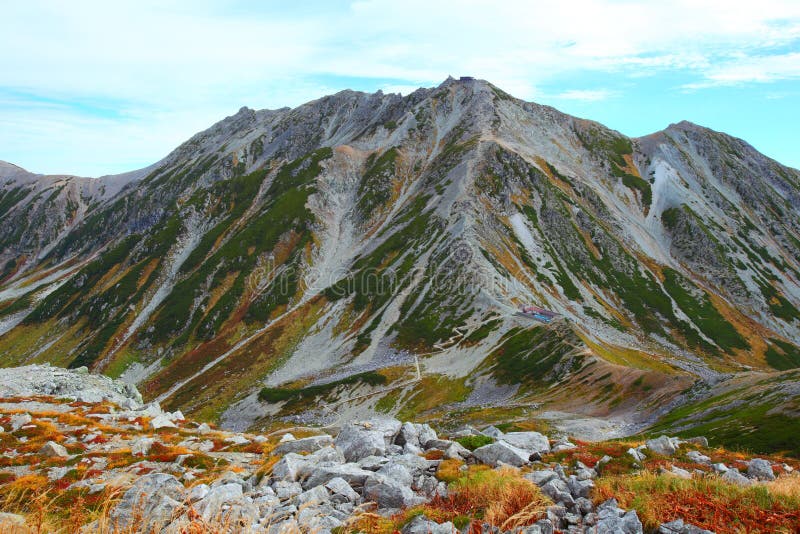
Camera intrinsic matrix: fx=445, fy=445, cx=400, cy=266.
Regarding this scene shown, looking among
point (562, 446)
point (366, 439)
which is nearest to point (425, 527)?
point (366, 439)

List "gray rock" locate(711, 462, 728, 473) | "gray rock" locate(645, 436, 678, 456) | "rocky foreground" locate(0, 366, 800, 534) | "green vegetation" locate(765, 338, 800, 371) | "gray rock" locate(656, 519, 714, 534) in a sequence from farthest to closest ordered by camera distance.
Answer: "green vegetation" locate(765, 338, 800, 371)
"gray rock" locate(645, 436, 678, 456)
"gray rock" locate(711, 462, 728, 473)
"rocky foreground" locate(0, 366, 800, 534)
"gray rock" locate(656, 519, 714, 534)

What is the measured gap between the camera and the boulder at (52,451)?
22625mm

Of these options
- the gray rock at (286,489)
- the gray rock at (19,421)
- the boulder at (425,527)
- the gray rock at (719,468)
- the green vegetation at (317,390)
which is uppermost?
the boulder at (425,527)

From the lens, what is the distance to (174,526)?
7.62m

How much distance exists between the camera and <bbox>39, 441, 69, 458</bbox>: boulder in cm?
2262

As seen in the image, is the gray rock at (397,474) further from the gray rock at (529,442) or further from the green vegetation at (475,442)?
the gray rock at (529,442)

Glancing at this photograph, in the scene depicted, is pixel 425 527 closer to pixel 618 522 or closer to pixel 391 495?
pixel 391 495

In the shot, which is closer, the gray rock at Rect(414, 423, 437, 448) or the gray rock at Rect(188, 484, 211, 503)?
the gray rock at Rect(188, 484, 211, 503)

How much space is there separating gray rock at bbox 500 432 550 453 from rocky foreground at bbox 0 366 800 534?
0.34ft

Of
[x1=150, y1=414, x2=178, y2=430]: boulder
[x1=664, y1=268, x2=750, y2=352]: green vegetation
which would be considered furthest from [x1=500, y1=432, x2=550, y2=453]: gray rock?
[x1=664, y1=268, x2=750, y2=352]: green vegetation

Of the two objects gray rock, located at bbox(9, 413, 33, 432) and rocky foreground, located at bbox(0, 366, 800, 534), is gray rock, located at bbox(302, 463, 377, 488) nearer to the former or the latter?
rocky foreground, located at bbox(0, 366, 800, 534)

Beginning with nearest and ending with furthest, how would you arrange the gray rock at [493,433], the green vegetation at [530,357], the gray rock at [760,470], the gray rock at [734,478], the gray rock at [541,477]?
1. the gray rock at [734,478]
2. the gray rock at [541,477]
3. the gray rock at [760,470]
4. the gray rock at [493,433]
5. the green vegetation at [530,357]

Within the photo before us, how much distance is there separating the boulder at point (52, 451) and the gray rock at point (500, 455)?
69.2ft

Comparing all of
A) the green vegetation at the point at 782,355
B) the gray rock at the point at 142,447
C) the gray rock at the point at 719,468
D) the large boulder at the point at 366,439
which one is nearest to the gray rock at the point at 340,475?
the large boulder at the point at 366,439
